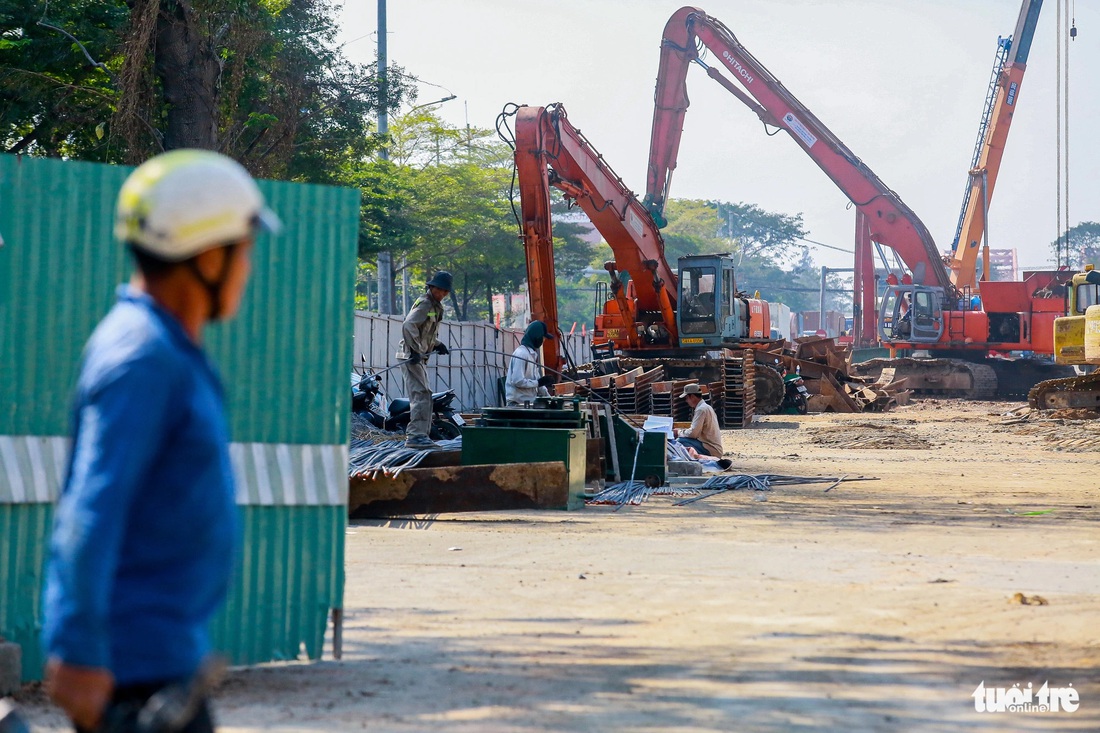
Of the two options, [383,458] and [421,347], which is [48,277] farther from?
[421,347]

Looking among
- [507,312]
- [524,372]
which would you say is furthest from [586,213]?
[507,312]

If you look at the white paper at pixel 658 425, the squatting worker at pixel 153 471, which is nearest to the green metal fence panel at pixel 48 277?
the squatting worker at pixel 153 471

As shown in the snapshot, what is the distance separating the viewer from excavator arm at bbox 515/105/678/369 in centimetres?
2186

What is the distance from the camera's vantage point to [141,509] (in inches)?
97.0

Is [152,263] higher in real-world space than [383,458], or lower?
higher

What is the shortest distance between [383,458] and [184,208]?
32.5ft

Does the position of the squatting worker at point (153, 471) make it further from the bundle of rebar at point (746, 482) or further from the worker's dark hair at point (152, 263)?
the bundle of rebar at point (746, 482)

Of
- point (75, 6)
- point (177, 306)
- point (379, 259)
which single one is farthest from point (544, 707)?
point (379, 259)

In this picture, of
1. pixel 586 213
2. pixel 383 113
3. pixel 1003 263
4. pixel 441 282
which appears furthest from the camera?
pixel 1003 263

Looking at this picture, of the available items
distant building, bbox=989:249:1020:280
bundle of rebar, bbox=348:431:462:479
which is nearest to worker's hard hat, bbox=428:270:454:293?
bundle of rebar, bbox=348:431:462:479

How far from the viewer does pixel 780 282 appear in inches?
5084

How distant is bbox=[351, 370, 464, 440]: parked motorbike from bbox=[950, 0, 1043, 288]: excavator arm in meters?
30.4

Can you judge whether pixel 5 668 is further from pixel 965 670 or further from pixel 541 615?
pixel 965 670

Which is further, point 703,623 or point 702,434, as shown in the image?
point 702,434
